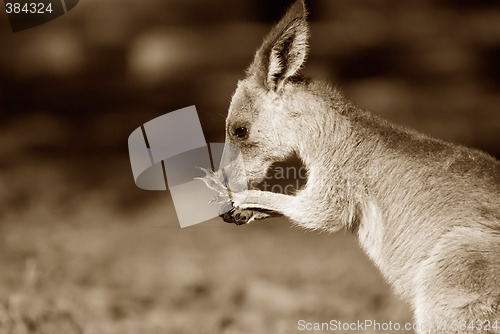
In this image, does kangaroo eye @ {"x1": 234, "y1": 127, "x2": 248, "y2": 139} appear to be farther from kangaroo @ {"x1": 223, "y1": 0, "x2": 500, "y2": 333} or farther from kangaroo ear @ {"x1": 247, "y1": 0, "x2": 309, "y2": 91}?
kangaroo ear @ {"x1": 247, "y1": 0, "x2": 309, "y2": 91}

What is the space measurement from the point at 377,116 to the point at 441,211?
0.94m

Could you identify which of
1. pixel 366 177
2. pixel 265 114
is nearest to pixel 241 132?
pixel 265 114

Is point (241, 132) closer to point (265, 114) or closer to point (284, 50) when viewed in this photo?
point (265, 114)

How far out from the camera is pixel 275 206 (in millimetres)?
4672

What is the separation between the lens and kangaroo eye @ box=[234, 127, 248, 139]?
4840 millimetres

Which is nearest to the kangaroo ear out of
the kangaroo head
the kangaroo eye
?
the kangaroo head

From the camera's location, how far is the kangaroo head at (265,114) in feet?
15.5

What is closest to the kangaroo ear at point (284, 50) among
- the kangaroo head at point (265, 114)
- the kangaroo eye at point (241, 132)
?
the kangaroo head at point (265, 114)

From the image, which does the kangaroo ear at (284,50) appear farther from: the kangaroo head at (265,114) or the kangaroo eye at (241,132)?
the kangaroo eye at (241,132)

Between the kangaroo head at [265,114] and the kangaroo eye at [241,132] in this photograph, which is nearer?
the kangaroo head at [265,114]

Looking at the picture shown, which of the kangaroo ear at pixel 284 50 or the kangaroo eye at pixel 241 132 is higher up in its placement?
the kangaroo ear at pixel 284 50

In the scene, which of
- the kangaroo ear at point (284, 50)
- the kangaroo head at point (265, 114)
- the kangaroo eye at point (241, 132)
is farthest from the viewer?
the kangaroo eye at point (241, 132)

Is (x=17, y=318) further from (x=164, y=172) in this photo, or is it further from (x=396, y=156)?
(x=396, y=156)

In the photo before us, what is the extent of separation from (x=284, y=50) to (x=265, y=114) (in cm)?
49
